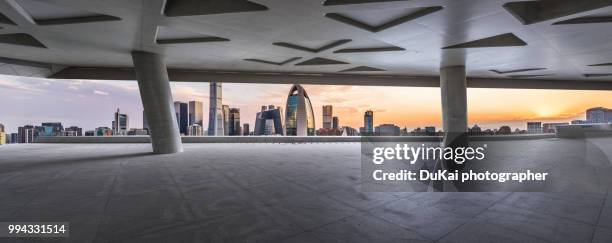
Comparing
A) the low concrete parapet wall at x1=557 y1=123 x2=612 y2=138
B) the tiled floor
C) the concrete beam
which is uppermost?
the concrete beam

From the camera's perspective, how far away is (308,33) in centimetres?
1398

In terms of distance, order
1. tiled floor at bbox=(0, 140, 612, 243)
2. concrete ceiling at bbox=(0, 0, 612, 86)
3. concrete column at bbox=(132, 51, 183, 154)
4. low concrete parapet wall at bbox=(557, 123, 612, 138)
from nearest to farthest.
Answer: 1. tiled floor at bbox=(0, 140, 612, 243)
2. concrete ceiling at bbox=(0, 0, 612, 86)
3. concrete column at bbox=(132, 51, 183, 154)
4. low concrete parapet wall at bbox=(557, 123, 612, 138)

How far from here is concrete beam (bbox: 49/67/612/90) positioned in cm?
2312

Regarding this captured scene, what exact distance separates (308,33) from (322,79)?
14.1 meters

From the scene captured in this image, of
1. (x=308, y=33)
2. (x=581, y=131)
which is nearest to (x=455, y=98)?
(x=308, y=33)

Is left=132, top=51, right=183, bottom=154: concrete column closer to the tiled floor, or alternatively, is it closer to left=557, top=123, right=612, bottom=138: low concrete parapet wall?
the tiled floor

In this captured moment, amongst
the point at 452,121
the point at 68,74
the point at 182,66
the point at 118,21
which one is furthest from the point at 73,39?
the point at 452,121

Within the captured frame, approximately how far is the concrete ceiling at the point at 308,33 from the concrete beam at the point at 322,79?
1.02 m

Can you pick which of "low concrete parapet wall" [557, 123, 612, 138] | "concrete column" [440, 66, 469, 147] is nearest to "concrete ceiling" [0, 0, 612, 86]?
"concrete column" [440, 66, 469, 147]

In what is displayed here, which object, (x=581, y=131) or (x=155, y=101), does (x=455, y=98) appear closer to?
(x=581, y=131)

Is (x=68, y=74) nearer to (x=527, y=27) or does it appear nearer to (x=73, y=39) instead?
(x=73, y=39)

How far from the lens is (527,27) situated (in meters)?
12.8

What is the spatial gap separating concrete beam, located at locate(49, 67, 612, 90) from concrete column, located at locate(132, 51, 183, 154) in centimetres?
752

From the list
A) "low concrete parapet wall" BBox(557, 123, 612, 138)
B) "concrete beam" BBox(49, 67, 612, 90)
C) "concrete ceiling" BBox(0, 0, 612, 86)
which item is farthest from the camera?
"low concrete parapet wall" BBox(557, 123, 612, 138)
